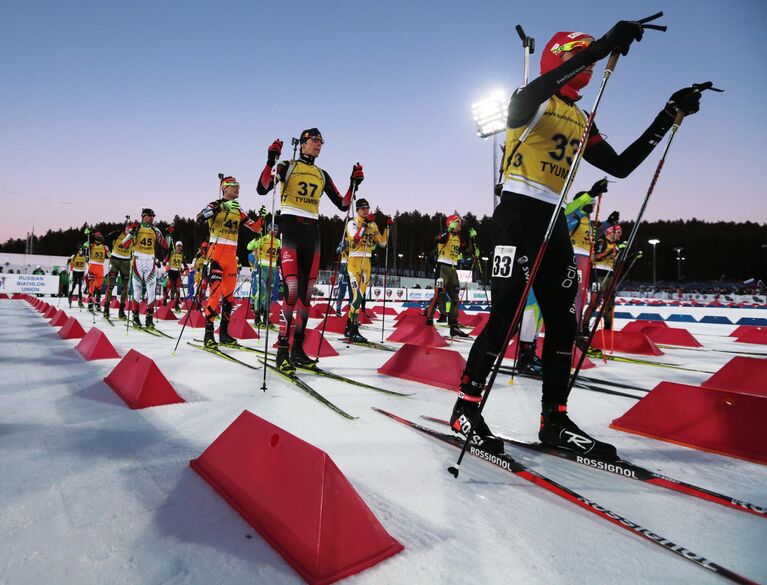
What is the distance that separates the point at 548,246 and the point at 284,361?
3.03m

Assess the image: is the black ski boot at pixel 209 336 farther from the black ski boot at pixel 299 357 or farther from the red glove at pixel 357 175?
the red glove at pixel 357 175

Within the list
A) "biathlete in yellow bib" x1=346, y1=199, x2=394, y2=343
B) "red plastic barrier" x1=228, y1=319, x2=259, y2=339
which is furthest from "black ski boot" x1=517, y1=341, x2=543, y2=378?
"red plastic barrier" x1=228, y1=319, x2=259, y2=339

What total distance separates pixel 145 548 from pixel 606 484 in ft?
6.10

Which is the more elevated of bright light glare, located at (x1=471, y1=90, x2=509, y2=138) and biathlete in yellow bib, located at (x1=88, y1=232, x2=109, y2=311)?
bright light glare, located at (x1=471, y1=90, x2=509, y2=138)

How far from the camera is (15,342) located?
239 inches

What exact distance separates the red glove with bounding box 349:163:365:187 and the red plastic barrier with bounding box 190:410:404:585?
4.00 meters

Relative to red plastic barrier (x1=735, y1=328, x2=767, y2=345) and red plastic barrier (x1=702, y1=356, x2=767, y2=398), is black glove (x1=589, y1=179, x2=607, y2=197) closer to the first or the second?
red plastic barrier (x1=702, y1=356, x2=767, y2=398)

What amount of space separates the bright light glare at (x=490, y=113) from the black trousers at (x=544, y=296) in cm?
1786

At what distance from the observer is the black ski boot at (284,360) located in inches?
171

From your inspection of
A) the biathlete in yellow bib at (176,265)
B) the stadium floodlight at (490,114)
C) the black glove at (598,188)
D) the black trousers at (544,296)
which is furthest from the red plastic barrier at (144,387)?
the stadium floodlight at (490,114)

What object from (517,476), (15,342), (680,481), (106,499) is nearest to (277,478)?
(106,499)

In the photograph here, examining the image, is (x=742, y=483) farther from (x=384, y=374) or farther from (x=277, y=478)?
(x=384, y=374)

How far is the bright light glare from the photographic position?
18.9m

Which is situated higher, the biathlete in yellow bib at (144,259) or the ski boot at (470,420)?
the biathlete in yellow bib at (144,259)
